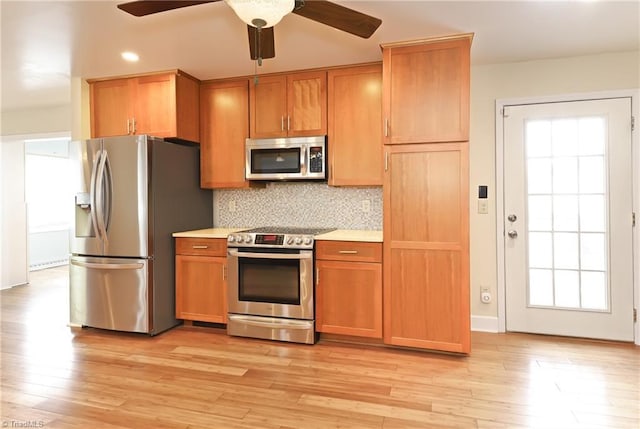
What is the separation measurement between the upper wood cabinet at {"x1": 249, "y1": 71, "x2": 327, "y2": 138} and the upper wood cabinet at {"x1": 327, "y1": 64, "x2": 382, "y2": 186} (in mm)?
103

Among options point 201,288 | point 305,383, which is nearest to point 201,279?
point 201,288

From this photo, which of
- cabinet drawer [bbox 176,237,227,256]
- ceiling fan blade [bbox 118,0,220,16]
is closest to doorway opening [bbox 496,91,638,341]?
cabinet drawer [bbox 176,237,227,256]

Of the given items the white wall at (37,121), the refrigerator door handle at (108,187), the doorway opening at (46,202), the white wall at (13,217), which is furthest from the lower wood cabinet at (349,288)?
the doorway opening at (46,202)

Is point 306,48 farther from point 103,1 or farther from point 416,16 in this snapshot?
point 103,1

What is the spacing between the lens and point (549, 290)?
3.29 m

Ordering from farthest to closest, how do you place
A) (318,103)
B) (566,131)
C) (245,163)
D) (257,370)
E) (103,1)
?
(245,163) → (318,103) → (566,131) → (257,370) → (103,1)

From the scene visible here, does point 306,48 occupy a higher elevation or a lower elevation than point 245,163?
higher

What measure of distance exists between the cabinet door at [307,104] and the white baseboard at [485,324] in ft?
6.97

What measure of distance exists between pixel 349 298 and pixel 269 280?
0.68m

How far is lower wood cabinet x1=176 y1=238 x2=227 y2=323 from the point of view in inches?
133

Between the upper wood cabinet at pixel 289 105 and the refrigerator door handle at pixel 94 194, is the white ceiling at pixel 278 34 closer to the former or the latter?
the upper wood cabinet at pixel 289 105

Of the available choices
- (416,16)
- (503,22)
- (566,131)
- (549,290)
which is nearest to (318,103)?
(416,16)

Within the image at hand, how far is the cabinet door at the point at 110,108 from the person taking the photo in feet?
11.8

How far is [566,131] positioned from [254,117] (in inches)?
105
